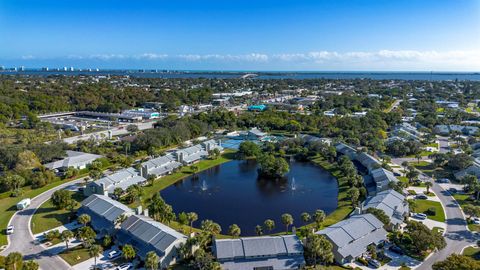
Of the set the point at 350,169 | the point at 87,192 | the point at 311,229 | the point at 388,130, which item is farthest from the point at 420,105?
the point at 87,192

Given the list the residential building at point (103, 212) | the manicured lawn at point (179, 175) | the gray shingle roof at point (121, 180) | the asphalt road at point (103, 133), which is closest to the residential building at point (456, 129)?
the manicured lawn at point (179, 175)

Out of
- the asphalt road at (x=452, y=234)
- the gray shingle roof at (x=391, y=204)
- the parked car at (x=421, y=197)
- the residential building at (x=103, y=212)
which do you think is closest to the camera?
the asphalt road at (x=452, y=234)

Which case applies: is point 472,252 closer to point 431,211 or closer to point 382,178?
point 431,211

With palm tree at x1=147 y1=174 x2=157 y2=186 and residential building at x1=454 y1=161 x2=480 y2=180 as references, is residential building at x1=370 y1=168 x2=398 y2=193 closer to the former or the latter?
residential building at x1=454 y1=161 x2=480 y2=180

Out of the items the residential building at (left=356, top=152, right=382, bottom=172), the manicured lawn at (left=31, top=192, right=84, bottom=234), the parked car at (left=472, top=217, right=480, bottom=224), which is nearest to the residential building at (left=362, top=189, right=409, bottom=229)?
the parked car at (left=472, top=217, right=480, bottom=224)

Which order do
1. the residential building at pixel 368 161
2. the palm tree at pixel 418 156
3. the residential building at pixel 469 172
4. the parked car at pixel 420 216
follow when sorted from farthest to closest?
the palm tree at pixel 418 156 < the residential building at pixel 368 161 < the residential building at pixel 469 172 < the parked car at pixel 420 216

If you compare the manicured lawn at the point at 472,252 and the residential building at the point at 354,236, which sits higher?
the residential building at the point at 354,236

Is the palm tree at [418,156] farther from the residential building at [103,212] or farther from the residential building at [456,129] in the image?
the residential building at [103,212]
